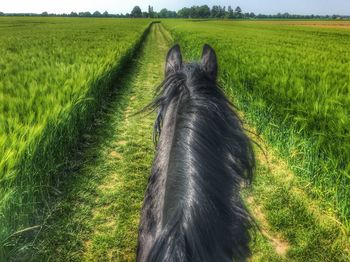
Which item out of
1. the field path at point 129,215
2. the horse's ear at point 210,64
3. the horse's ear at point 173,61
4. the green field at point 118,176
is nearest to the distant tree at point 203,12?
the green field at point 118,176

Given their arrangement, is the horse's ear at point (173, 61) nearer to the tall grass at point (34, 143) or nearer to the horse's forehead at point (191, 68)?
the horse's forehead at point (191, 68)

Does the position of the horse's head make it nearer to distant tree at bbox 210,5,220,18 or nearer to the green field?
the green field

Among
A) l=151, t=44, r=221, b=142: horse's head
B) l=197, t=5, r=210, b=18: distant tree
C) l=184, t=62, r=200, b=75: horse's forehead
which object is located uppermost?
l=197, t=5, r=210, b=18: distant tree

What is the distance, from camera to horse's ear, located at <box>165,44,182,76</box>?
1764 millimetres

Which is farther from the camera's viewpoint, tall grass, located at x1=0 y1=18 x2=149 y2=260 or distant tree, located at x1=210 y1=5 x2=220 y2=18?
distant tree, located at x1=210 y1=5 x2=220 y2=18

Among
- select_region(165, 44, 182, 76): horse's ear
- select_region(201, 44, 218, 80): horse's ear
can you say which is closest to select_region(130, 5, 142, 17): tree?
select_region(165, 44, 182, 76): horse's ear

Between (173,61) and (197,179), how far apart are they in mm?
1001

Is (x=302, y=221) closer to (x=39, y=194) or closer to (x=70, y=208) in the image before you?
(x=70, y=208)

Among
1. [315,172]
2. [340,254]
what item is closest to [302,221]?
[340,254]

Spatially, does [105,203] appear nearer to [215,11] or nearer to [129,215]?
[129,215]

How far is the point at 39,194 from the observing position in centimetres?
335

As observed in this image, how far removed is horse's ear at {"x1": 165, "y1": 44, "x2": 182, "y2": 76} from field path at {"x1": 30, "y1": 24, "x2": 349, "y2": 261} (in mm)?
403

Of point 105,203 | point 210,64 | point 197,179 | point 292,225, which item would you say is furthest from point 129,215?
point 197,179

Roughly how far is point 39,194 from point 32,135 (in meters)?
0.88
